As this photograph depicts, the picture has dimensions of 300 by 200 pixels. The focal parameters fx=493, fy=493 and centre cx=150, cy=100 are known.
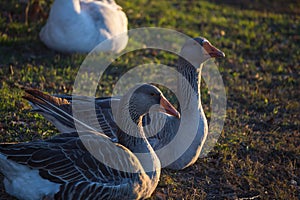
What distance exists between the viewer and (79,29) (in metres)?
8.65

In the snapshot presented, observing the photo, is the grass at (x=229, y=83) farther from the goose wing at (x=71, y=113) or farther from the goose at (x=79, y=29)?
the goose wing at (x=71, y=113)

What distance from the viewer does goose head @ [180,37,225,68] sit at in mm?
6164

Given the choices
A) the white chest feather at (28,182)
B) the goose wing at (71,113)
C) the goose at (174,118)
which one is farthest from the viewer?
the goose at (174,118)

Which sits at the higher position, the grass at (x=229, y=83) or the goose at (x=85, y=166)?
the goose at (x=85, y=166)

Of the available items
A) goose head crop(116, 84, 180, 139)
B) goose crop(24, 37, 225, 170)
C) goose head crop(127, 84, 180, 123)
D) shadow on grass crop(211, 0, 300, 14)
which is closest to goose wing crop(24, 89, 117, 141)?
goose crop(24, 37, 225, 170)

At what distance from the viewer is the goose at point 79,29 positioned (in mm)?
8594

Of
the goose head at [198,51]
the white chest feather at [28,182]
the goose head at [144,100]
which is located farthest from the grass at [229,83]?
the goose head at [198,51]

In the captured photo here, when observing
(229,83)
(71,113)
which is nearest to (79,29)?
(229,83)

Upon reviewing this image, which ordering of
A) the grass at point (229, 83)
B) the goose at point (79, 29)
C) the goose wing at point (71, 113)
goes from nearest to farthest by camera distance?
the goose wing at point (71, 113), the grass at point (229, 83), the goose at point (79, 29)

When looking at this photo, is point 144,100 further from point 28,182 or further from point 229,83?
point 229,83

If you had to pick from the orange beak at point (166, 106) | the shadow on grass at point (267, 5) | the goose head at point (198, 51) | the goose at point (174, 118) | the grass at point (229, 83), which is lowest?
the shadow on grass at point (267, 5)

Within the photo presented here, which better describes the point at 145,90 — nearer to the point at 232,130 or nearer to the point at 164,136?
the point at 164,136

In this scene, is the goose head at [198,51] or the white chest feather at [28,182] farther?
the goose head at [198,51]

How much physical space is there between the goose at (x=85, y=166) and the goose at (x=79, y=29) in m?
3.83
